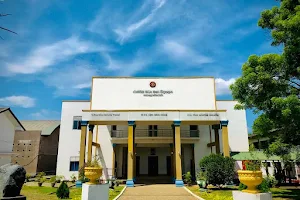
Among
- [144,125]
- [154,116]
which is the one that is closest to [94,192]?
[154,116]

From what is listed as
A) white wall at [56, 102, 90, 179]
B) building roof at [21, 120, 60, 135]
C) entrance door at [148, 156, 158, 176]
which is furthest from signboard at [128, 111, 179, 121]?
building roof at [21, 120, 60, 135]

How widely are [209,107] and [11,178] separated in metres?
17.5

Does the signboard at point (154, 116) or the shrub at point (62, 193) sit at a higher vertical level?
the signboard at point (154, 116)

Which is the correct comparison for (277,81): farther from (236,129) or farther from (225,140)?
(236,129)

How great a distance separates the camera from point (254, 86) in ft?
38.1

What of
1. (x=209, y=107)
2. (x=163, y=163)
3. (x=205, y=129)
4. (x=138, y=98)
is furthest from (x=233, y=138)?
(x=138, y=98)

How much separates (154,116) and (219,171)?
20.8ft

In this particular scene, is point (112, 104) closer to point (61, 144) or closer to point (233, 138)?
point (61, 144)

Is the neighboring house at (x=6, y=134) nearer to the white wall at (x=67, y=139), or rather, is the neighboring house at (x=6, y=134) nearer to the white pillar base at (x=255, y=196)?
the white wall at (x=67, y=139)

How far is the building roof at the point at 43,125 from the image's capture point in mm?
29953

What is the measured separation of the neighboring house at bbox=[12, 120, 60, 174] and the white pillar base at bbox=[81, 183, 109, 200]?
21.9 m

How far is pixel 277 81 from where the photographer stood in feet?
37.0

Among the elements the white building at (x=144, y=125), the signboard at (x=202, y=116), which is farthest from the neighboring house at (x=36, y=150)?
the signboard at (x=202, y=116)

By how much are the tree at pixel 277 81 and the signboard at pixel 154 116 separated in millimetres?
6370
